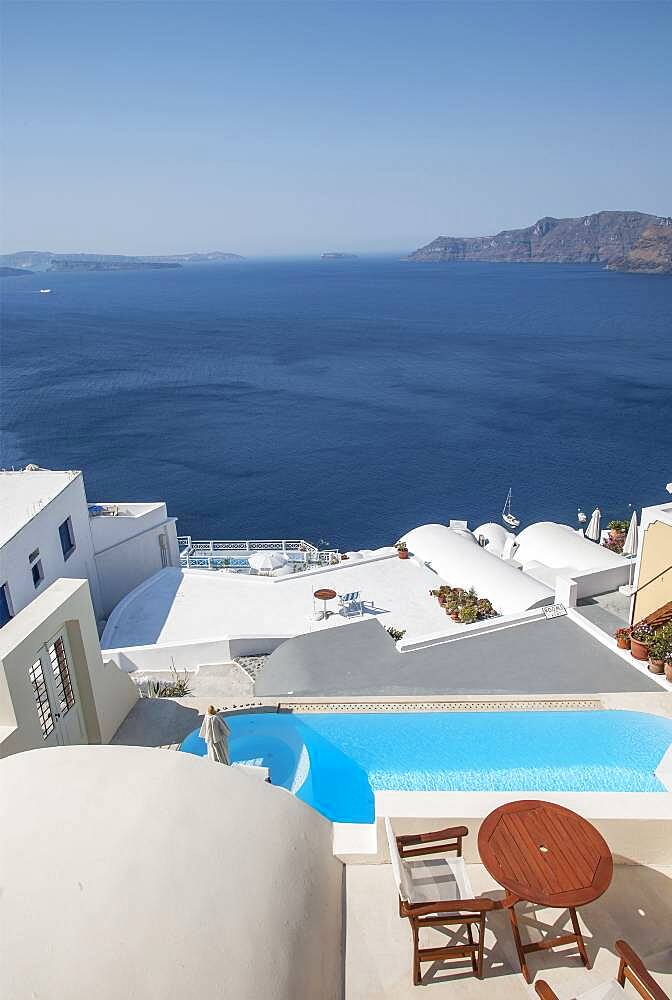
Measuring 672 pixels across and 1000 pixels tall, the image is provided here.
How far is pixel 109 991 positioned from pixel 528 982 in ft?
12.4

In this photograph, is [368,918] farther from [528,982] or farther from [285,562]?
[285,562]

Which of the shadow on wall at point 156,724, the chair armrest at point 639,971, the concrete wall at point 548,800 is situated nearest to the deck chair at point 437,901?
the concrete wall at point 548,800

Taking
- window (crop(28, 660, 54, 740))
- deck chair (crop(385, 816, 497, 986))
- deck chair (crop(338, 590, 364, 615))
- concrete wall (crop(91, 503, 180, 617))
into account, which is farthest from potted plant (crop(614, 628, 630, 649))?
concrete wall (crop(91, 503, 180, 617))

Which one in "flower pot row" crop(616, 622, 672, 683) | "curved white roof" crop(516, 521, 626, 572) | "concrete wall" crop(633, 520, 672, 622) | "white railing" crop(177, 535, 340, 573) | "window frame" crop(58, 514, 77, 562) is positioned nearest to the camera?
"flower pot row" crop(616, 622, 672, 683)

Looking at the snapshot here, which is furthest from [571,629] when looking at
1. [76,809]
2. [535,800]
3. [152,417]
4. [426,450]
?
[152,417]

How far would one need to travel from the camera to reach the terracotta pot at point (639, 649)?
15.1 metres

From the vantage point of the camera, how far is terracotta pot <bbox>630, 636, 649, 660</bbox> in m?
15.1

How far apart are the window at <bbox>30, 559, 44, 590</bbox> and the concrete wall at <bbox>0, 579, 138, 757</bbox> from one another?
37.0ft

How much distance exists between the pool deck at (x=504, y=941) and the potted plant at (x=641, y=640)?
8.61 m

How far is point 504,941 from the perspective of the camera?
644cm

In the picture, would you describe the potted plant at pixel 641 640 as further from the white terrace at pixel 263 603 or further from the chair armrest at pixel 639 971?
the chair armrest at pixel 639 971

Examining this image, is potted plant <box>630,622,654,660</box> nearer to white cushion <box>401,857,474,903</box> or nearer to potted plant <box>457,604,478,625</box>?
potted plant <box>457,604,478,625</box>

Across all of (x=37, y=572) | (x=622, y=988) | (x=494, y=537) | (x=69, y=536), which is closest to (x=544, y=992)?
(x=622, y=988)

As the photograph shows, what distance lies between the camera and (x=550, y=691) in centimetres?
1426
